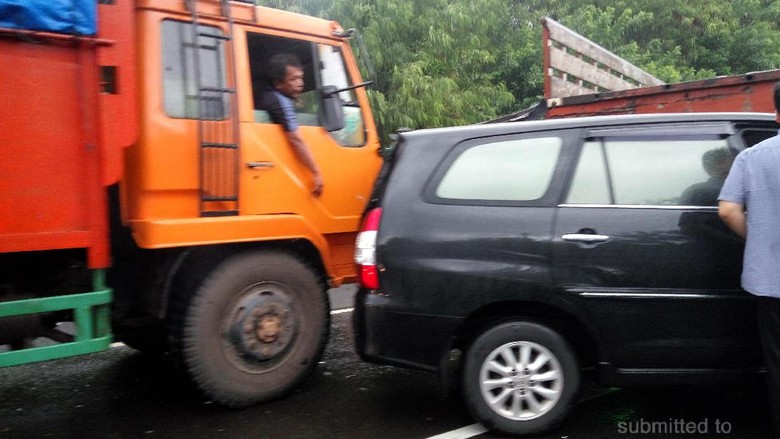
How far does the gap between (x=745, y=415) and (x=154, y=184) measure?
369 centimetres

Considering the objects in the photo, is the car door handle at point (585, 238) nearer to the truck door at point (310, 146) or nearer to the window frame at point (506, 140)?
the window frame at point (506, 140)

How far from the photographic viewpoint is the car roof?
12.0 ft

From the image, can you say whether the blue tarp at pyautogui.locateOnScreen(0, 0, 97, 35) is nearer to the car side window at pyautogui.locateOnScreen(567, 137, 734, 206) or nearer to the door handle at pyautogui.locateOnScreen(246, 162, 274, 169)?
the door handle at pyautogui.locateOnScreen(246, 162, 274, 169)

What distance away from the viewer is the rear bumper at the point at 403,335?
3605mm

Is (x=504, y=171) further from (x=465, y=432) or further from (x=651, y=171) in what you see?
(x=465, y=432)

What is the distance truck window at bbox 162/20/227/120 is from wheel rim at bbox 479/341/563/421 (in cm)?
221

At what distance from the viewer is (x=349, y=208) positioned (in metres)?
4.74

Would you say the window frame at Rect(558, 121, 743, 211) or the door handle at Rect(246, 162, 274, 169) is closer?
the window frame at Rect(558, 121, 743, 211)

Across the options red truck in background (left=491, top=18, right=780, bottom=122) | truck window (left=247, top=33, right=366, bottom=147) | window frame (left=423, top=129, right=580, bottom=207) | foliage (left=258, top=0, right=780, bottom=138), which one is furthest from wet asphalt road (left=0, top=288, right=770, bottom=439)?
foliage (left=258, top=0, right=780, bottom=138)

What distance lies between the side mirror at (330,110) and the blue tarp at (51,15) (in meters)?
1.62

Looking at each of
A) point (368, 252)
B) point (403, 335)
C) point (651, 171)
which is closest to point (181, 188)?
point (368, 252)

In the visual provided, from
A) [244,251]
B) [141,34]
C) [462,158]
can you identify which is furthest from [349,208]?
[141,34]

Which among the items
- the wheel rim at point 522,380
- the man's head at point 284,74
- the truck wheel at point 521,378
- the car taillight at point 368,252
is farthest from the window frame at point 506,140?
the man's head at point 284,74

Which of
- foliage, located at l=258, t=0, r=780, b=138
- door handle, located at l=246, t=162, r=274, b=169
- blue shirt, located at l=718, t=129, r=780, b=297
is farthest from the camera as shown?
foliage, located at l=258, t=0, r=780, b=138
